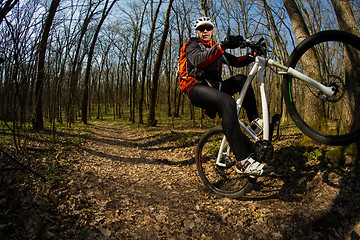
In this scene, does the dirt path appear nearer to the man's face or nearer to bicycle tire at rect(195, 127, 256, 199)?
bicycle tire at rect(195, 127, 256, 199)

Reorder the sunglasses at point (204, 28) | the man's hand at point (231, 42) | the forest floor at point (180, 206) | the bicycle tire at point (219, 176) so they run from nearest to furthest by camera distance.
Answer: the forest floor at point (180, 206)
the man's hand at point (231, 42)
the sunglasses at point (204, 28)
the bicycle tire at point (219, 176)

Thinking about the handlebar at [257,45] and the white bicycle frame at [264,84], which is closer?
the white bicycle frame at [264,84]

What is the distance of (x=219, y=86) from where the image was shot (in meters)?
3.07

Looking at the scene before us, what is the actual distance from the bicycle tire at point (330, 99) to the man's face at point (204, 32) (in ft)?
4.09

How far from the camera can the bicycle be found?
2.42 m

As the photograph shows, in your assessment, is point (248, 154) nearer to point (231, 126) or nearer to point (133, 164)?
point (231, 126)

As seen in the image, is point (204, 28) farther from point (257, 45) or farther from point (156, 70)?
point (156, 70)

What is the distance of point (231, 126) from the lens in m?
2.69

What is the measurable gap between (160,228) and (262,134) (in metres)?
1.87

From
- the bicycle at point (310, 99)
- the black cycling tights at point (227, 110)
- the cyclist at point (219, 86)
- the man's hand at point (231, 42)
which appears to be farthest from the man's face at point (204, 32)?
the black cycling tights at point (227, 110)

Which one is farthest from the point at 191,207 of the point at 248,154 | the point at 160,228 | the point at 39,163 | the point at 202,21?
the point at 39,163

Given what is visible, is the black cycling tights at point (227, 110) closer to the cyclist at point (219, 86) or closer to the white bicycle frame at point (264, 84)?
the cyclist at point (219, 86)

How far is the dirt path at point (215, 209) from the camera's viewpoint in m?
Result: 2.26

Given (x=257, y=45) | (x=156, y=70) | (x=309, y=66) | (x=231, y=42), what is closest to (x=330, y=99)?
(x=309, y=66)
